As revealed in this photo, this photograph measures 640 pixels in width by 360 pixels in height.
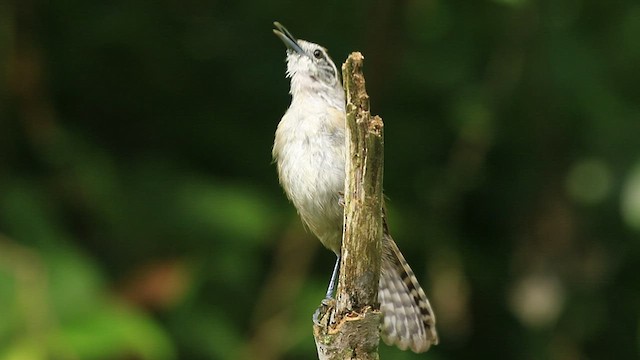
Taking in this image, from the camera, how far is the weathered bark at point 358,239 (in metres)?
3.27

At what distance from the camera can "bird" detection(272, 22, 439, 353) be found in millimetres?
4176

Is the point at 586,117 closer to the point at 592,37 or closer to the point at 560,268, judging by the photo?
the point at 592,37

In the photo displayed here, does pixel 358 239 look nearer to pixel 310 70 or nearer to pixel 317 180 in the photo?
pixel 317 180

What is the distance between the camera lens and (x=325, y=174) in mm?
4156

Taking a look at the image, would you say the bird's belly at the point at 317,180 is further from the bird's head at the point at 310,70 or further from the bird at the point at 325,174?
the bird's head at the point at 310,70

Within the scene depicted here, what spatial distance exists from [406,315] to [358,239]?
142 cm

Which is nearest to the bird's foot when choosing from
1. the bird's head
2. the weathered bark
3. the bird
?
the weathered bark

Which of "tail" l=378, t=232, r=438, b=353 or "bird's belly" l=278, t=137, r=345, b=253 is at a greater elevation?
"bird's belly" l=278, t=137, r=345, b=253

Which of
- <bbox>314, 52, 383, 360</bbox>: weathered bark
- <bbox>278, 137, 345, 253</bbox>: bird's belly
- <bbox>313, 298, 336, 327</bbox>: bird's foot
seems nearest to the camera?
<bbox>314, 52, 383, 360</bbox>: weathered bark

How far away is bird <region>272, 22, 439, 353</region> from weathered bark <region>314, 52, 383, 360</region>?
2.48 feet

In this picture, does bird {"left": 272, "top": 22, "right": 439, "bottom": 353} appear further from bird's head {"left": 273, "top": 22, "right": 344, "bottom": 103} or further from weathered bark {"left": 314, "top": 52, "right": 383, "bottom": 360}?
weathered bark {"left": 314, "top": 52, "right": 383, "bottom": 360}

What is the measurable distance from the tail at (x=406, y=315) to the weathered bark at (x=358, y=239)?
1.15 meters

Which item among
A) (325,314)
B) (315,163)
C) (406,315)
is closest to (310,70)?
(315,163)

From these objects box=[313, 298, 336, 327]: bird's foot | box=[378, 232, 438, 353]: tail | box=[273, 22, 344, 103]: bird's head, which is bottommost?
box=[378, 232, 438, 353]: tail
